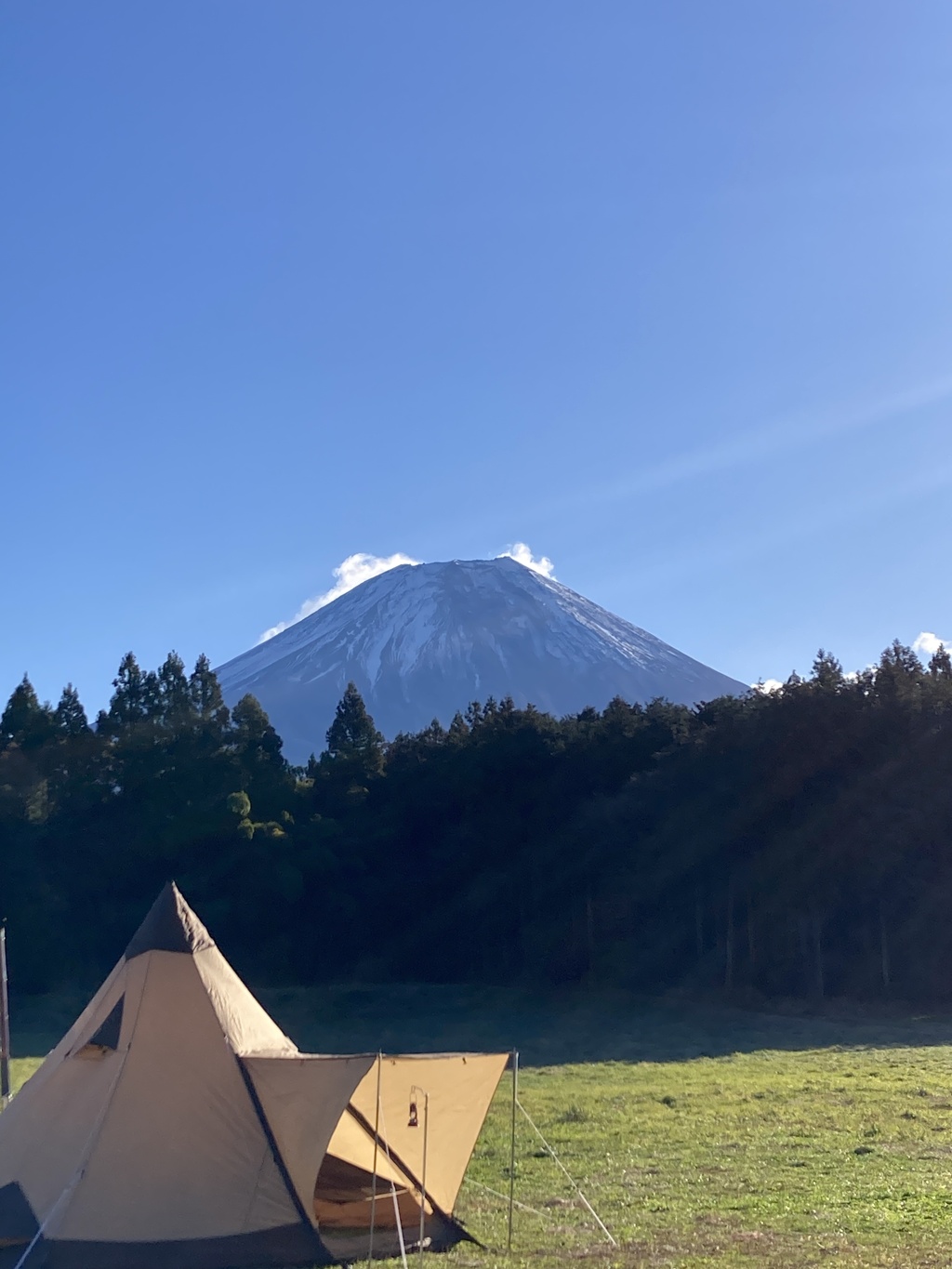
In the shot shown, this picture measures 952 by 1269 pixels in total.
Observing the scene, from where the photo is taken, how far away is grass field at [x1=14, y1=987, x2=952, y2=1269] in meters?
7.96

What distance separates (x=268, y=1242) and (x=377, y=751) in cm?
3479

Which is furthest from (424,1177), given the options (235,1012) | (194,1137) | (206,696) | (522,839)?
Answer: (206,696)

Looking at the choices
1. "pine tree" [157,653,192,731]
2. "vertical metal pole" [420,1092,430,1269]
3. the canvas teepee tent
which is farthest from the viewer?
"pine tree" [157,653,192,731]

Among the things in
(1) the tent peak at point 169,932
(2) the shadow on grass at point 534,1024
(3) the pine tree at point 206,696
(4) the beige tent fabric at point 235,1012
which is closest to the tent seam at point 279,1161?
(4) the beige tent fabric at point 235,1012

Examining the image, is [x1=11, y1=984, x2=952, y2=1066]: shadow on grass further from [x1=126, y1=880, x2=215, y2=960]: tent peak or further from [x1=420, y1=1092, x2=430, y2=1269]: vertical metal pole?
[x1=126, y1=880, x2=215, y2=960]: tent peak

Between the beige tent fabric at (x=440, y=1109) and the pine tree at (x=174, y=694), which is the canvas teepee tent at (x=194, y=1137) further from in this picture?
the pine tree at (x=174, y=694)

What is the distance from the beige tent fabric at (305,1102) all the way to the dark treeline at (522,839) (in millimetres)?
24932

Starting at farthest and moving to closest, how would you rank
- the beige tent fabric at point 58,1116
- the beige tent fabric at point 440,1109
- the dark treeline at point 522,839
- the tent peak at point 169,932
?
the dark treeline at point 522,839, the tent peak at point 169,932, the beige tent fabric at point 440,1109, the beige tent fabric at point 58,1116

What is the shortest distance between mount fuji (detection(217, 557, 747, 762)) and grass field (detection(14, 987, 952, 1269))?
359ft

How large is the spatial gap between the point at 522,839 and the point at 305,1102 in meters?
29.7

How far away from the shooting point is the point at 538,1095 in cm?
1672

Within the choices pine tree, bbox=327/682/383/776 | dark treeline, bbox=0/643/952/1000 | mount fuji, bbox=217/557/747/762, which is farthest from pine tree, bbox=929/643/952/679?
mount fuji, bbox=217/557/747/762

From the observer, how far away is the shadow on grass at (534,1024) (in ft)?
76.3

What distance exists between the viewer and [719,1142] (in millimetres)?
12328
